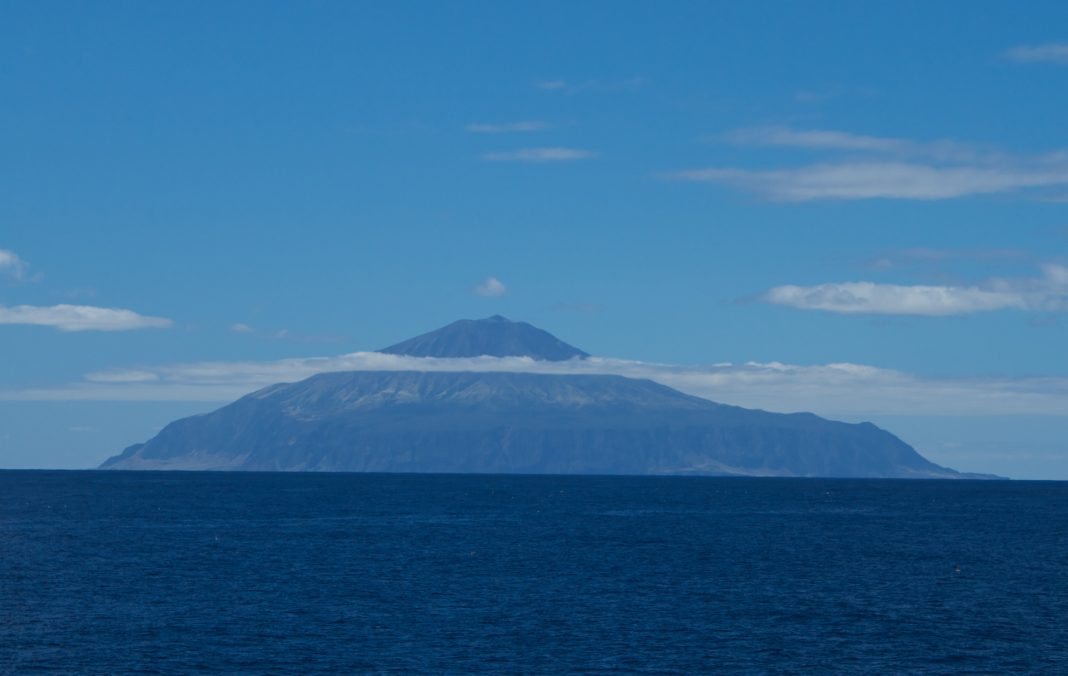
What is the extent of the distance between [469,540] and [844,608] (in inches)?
2759

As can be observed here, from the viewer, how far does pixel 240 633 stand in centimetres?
8300

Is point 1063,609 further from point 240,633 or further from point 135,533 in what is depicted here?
point 135,533

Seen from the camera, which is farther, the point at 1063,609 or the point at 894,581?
the point at 894,581

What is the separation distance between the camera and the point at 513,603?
97875 millimetres

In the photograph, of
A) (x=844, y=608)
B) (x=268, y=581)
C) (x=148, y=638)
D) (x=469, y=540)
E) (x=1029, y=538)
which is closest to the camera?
(x=148, y=638)

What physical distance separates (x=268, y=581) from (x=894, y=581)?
5316 centimetres

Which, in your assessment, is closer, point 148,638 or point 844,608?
point 148,638

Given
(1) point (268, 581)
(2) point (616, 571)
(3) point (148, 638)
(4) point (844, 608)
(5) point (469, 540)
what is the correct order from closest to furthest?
(3) point (148, 638), (4) point (844, 608), (1) point (268, 581), (2) point (616, 571), (5) point (469, 540)

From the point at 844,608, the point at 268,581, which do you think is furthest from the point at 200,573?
the point at 844,608

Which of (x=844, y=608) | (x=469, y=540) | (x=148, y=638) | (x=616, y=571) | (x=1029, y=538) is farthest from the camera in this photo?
(x=1029, y=538)

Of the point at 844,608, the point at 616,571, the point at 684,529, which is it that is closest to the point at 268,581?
the point at 616,571

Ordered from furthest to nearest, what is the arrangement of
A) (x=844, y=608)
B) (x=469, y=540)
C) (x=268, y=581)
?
(x=469, y=540) < (x=268, y=581) < (x=844, y=608)

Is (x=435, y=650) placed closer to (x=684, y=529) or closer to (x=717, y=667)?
(x=717, y=667)

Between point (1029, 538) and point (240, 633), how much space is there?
12441cm
